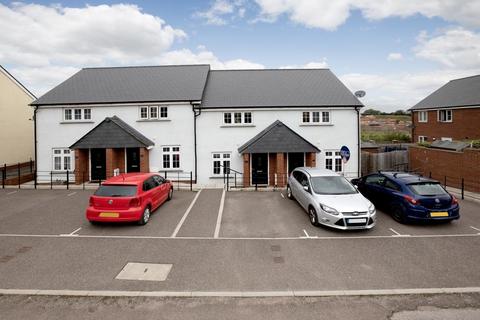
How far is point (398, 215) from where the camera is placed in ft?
35.7

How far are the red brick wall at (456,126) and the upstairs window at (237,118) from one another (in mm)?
19760

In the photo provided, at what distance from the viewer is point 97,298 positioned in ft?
19.7

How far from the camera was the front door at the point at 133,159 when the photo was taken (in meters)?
19.8

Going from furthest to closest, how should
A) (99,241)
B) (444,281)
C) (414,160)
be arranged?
1. (414,160)
2. (99,241)
3. (444,281)

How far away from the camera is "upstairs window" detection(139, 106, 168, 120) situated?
20.0 metres

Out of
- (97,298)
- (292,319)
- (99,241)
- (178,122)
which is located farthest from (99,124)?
(292,319)

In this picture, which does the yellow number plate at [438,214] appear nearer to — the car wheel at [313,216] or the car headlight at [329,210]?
the car headlight at [329,210]

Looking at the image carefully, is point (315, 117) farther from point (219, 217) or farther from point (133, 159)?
point (133, 159)

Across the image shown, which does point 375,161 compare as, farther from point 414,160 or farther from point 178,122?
point 178,122

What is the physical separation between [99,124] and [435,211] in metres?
17.6

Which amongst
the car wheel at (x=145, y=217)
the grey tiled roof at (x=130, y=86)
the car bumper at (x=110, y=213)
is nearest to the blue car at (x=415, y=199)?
the car wheel at (x=145, y=217)

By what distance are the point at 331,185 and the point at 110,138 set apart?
13.1m

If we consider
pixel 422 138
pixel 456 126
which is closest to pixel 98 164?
pixel 456 126

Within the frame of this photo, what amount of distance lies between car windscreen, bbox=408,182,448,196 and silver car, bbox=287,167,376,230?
1779 mm
